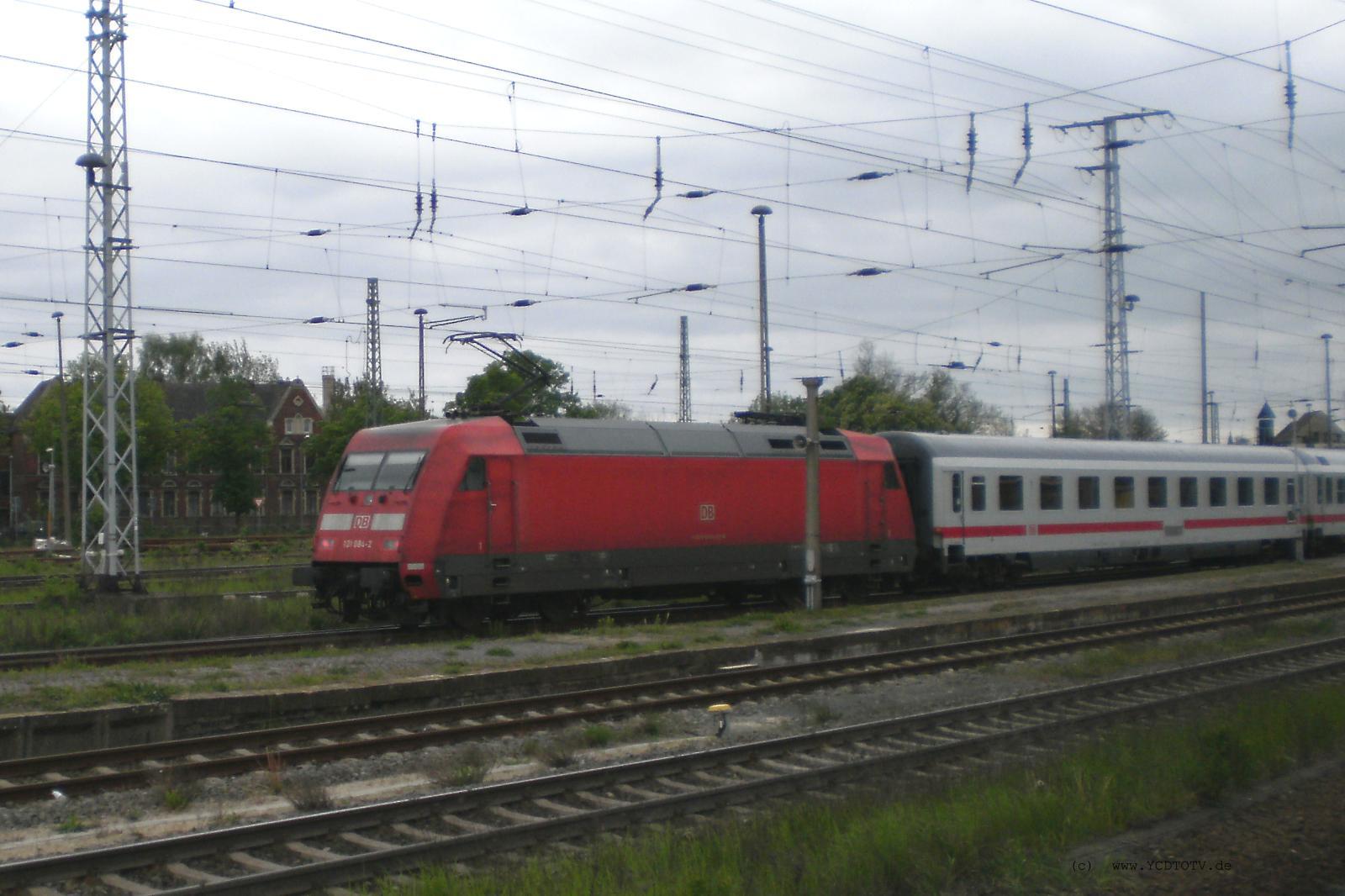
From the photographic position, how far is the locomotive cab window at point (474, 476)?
18188mm

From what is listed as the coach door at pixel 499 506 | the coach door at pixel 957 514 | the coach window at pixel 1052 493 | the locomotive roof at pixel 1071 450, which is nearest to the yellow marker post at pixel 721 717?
the coach door at pixel 499 506

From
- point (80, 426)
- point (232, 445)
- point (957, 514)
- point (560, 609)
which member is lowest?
point (560, 609)

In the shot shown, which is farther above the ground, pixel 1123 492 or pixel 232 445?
pixel 232 445

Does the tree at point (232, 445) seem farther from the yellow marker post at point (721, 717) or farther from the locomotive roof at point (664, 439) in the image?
the yellow marker post at point (721, 717)

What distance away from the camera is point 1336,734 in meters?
11.0

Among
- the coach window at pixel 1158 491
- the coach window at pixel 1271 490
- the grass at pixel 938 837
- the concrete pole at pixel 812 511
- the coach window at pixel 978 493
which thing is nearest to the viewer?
the grass at pixel 938 837

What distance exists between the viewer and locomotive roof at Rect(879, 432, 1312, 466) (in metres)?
26.4

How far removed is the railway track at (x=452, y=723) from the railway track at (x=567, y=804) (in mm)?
2115

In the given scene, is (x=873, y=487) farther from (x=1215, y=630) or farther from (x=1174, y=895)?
(x=1174, y=895)

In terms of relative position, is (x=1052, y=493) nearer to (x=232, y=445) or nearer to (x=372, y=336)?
(x=372, y=336)

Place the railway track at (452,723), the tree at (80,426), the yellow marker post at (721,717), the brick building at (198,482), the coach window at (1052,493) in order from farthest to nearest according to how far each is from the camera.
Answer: the brick building at (198,482), the tree at (80,426), the coach window at (1052,493), the yellow marker post at (721,717), the railway track at (452,723)

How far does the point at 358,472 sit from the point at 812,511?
765 centimetres

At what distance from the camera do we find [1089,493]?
29.0 metres

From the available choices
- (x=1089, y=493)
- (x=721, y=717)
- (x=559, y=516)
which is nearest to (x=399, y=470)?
(x=559, y=516)
